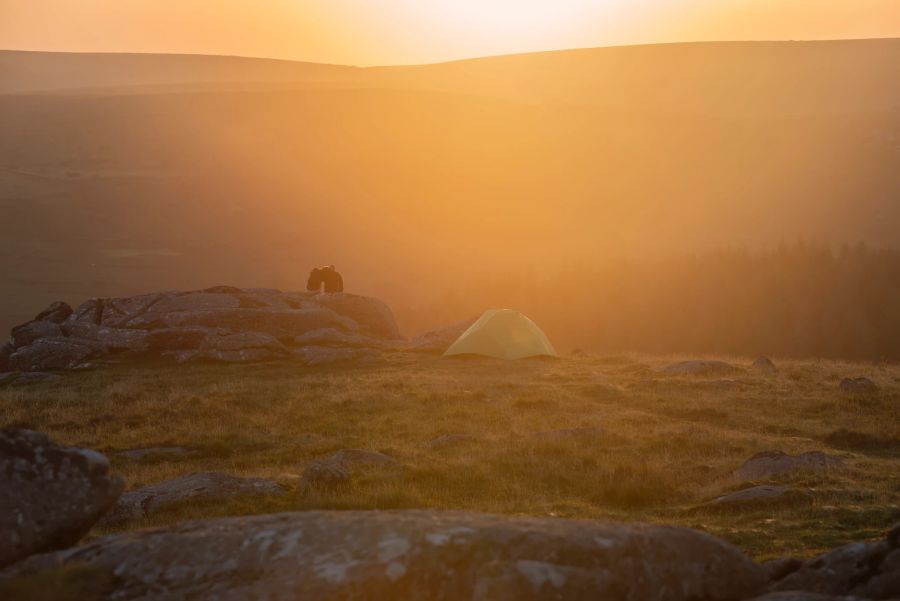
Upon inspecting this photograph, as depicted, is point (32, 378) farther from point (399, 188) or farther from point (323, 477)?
point (399, 188)

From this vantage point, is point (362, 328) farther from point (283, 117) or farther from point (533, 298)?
point (283, 117)

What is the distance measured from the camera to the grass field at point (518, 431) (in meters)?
12.3

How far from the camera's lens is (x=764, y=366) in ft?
87.9

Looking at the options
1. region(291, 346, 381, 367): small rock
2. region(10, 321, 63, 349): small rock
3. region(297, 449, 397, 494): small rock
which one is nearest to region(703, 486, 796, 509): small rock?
region(297, 449, 397, 494): small rock

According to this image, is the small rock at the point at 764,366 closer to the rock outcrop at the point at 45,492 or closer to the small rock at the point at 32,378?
the small rock at the point at 32,378

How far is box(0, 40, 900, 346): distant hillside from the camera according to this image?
67688 mm

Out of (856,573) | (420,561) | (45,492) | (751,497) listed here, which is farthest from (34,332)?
(856,573)

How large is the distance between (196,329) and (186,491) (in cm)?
1893

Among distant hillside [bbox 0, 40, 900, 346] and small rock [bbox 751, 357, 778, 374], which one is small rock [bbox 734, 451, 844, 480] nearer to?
small rock [bbox 751, 357, 778, 374]

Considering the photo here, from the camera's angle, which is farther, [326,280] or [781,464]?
[326,280]

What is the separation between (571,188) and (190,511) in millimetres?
85908

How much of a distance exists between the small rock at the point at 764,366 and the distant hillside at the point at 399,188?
26.0 metres

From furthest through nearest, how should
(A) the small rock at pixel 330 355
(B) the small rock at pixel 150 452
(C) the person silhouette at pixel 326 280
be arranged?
(C) the person silhouette at pixel 326 280, (A) the small rock at pixel 330 355, (B) the small rock at pixel 150 452

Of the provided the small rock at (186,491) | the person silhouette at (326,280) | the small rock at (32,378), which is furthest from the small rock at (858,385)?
the person silhouette at (326,280)
